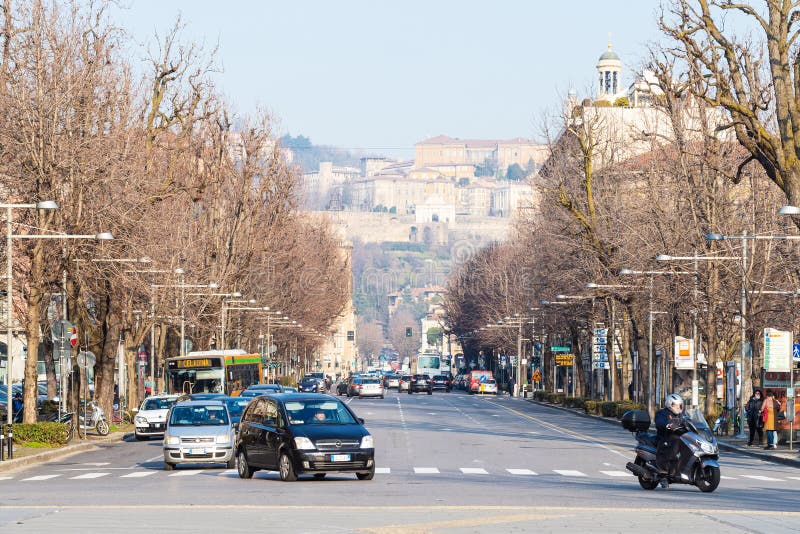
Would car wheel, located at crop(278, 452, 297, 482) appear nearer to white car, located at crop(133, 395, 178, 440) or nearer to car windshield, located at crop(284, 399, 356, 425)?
car windshield, located at crop(284, 399, 356, 425)

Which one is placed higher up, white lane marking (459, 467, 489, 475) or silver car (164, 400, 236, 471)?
silver car (164, 400, 236, 471)

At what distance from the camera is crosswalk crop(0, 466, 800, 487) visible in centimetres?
3098

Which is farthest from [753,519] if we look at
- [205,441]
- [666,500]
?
[205,441]

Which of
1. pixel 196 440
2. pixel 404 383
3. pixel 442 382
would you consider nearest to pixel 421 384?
pixel 404 383

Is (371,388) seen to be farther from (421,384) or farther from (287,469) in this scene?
(287,469)

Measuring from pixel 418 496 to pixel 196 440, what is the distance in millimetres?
10528

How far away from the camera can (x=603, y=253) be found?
63.3 metres

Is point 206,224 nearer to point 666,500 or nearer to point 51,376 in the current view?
point 51,376

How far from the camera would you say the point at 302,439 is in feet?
92.2

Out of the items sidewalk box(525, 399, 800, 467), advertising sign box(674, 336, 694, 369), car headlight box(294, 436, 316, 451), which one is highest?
advertising sign box(674, 336, 694, 369)

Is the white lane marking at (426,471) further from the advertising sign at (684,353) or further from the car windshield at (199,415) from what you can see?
the advertising sign at (684,353)

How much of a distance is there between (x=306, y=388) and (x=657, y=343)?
3920cm

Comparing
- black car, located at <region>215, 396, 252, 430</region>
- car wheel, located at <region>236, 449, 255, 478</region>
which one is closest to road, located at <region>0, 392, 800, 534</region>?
car wheel, located at <region>236, 449, 255, 478</region>

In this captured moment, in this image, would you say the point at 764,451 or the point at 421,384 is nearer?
the point at 764,451
